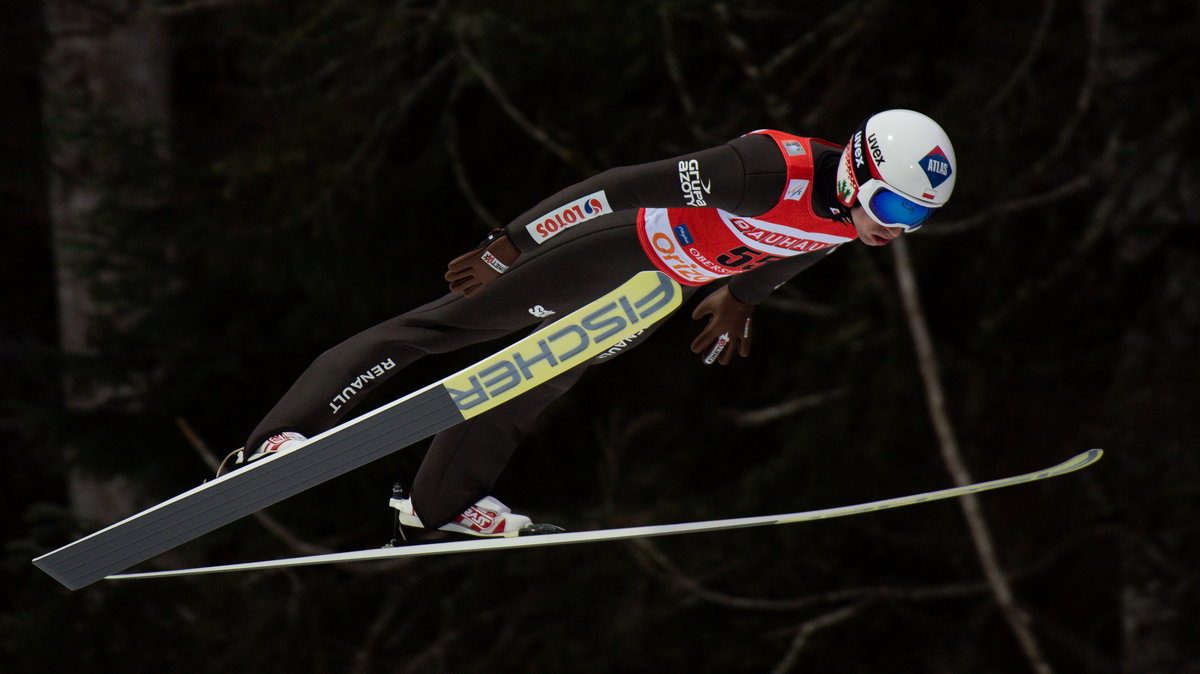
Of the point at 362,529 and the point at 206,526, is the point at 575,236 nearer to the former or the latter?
the point at 206,526

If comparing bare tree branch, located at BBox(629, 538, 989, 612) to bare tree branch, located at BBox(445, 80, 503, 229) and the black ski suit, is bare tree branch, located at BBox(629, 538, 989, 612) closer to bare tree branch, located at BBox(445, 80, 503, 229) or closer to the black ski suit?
bare tree branch, located at BBox(445, 80, 503, 229)

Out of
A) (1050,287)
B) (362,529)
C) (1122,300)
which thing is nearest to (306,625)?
(362,529)

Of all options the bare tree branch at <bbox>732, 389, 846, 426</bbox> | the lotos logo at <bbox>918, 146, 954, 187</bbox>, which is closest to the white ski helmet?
the lotos logo at <bbox>918, 146, 954, 187</bbox>

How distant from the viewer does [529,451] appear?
830 centimetres

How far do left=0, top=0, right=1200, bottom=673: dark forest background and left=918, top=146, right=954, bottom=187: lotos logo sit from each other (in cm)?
295

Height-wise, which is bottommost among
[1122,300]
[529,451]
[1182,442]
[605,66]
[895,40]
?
[1182,442]

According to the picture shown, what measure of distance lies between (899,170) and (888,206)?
0.29 ft

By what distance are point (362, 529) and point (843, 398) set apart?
293 centimetres

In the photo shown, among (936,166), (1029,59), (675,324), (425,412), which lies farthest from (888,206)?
(675,324)

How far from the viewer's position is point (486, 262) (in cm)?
322

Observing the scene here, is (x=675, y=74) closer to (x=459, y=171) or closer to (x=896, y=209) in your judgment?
(x=459, y=171)

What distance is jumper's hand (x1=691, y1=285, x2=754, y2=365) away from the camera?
12.4 feet

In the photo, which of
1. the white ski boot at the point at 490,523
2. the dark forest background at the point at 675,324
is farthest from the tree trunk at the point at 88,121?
the white ski boot at the point at 490,523

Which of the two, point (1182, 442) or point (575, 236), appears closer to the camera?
point (575, 236)
